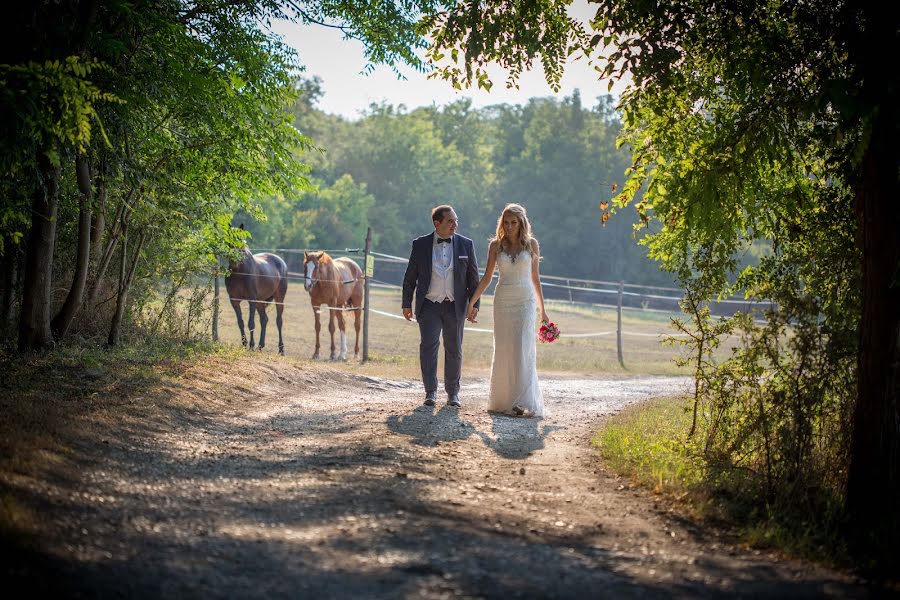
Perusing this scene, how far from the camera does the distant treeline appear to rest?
5791 cm

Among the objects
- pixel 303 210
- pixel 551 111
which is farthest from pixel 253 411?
pixel 551 111

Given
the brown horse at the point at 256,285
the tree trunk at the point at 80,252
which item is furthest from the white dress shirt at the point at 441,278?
the brown horse at the point at 256,285

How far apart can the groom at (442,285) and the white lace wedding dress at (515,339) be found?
0.39 metres

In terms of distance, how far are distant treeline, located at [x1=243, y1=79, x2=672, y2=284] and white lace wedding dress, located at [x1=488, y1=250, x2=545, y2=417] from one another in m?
43.4

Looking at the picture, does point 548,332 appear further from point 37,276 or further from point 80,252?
point 37,276

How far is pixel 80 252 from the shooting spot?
30.1 ft

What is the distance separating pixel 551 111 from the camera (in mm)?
74188

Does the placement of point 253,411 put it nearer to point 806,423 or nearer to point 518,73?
point 518,73

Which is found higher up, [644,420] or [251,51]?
[251,51]

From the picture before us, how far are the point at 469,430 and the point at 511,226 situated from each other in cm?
233

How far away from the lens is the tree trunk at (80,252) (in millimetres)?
→ 8734

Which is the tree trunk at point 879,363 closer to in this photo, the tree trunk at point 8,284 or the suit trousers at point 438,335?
the suit trousers at point 438,335

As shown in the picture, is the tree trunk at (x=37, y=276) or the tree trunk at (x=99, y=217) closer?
the tree trunk at (x=37, y=276)

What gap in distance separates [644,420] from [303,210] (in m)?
52.1
